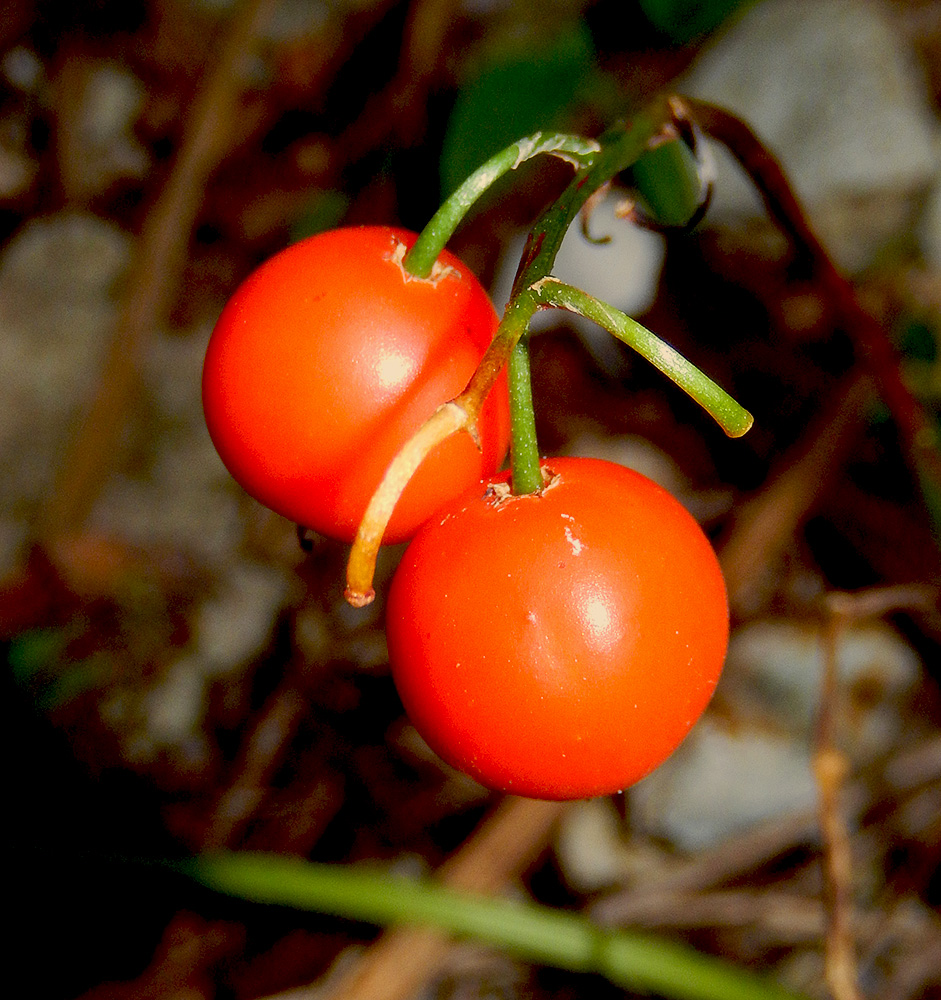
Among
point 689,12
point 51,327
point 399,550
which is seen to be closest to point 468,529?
point 399,550

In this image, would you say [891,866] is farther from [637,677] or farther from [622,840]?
[637,677]

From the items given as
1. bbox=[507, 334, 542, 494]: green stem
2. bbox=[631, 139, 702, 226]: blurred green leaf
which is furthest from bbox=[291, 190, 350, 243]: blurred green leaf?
bbox=[507, 334, 542, 494]: green stem

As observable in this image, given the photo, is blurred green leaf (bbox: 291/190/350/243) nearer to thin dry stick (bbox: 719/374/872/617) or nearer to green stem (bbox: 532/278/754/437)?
thin dry stick (bbox: 719/374/872/617)

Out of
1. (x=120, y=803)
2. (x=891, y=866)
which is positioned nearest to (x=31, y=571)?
(x=120, y=803)

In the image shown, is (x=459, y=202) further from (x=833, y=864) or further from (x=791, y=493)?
(x=791, y=493)

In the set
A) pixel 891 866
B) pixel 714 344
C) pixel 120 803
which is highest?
pixel 714 344
